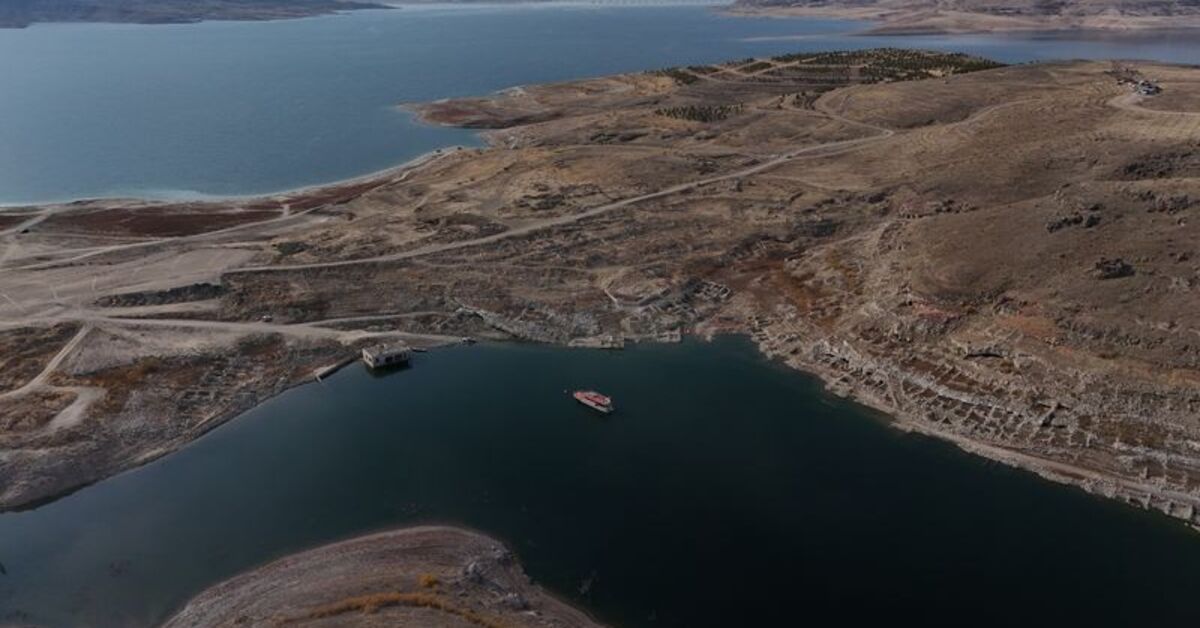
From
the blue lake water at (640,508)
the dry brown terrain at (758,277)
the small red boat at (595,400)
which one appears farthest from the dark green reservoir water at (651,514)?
the dry brown terrain at (758,277)

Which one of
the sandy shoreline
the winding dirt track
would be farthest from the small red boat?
the sandy shoreline

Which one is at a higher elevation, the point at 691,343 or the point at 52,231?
the point at 52,231

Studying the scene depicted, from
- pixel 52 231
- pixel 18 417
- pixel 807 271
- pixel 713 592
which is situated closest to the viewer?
pixel 713 592

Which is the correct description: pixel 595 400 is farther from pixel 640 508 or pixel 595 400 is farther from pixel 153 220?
pixel 153 220

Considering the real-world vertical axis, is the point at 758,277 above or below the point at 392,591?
above

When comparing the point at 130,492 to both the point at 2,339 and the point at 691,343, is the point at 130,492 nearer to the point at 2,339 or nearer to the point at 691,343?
the point at 2,339

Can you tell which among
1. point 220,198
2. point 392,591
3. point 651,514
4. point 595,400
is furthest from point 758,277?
point 220,198

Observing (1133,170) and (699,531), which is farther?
(1133,170)

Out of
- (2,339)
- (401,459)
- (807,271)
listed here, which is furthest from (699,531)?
(2,339)
